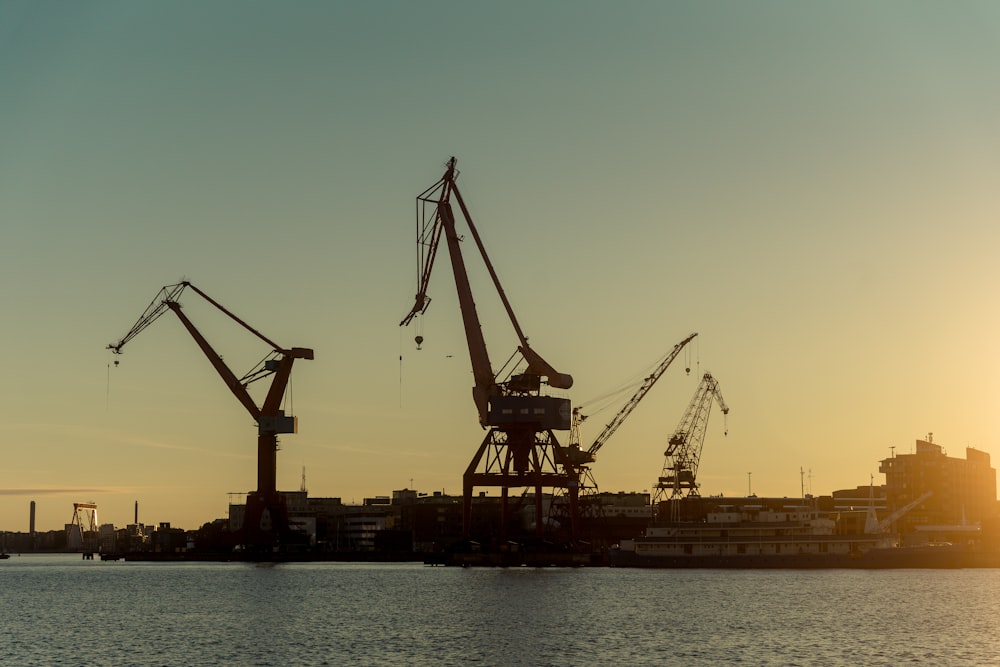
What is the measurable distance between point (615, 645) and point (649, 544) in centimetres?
8155

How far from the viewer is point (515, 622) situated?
73625 millimetres

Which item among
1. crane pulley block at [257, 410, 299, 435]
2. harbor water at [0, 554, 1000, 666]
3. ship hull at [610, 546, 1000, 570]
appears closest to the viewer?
harbor water at [0, 554, 1000, 666]

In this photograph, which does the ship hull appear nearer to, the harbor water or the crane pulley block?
the harbor water

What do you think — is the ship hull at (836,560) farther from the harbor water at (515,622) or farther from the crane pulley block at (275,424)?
the crane pulley block at (275,424)

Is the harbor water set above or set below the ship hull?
below

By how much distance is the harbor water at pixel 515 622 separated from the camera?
59.5 meters

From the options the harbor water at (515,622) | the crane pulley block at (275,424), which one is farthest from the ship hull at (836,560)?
the crane pulley block at (275,424)

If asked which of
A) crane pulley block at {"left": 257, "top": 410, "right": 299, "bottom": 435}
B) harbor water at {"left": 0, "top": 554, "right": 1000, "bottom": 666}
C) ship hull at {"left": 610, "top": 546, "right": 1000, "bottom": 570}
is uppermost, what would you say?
crane pulley block at {"left": 257, "top": 410, "right": 299, "bottom": 435}

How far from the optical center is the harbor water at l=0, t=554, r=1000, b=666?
59.5m

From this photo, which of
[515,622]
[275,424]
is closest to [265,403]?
[275,424]

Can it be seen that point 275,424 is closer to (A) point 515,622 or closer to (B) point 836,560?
(B) point 836,560

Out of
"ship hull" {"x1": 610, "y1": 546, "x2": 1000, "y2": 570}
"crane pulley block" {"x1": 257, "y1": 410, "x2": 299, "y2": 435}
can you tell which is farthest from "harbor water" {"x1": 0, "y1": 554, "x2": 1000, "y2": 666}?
"crane pulley block" {"x1": 257, "y1": 410, "x2": 299, "y2": 435}

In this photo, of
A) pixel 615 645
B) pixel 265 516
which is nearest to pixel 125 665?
pixel 615 645

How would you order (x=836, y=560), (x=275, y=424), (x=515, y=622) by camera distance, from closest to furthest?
(x=515, y=622)
(x=836, y=560)
(x=275, y=424)
